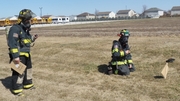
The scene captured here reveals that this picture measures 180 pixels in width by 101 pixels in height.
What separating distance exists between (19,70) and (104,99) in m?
2.17

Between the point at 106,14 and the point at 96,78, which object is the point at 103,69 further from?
the point at 106,14

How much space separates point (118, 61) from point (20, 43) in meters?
3.16

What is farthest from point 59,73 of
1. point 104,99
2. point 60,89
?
point 104,99

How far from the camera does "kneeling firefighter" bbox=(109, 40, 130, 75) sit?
276 inches

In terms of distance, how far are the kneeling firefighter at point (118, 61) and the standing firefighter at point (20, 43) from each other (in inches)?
101

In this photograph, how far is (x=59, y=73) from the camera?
7715mm

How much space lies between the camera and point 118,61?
23.6 feet

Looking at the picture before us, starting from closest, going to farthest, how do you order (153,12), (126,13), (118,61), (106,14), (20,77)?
(20,77)
(118,61)
(126,13)
(153,12)
(106,14)

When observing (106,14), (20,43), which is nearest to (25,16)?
(20,43)

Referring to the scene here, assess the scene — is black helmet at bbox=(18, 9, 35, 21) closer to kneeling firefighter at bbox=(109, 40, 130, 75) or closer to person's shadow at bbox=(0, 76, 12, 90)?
person's shadow at bbox=(0, 76, 12, 90)

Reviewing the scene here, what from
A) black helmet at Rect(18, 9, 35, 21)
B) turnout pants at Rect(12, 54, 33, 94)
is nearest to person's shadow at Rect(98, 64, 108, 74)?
turnout pants at Rect(12, 54, 33, 94)

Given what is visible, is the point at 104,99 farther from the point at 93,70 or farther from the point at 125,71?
the point at 93,70

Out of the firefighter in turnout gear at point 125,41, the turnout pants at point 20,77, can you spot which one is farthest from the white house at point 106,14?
the turnout pants at point 20,77

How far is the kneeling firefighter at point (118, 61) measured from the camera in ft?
23.0
